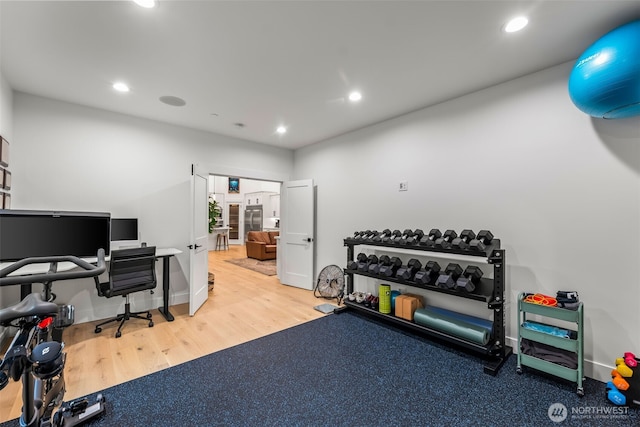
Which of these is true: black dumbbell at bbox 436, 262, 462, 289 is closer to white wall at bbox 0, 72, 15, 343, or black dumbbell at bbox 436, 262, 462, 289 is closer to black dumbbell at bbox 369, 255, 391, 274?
black dumbbell at bbox 369, 255, 391, 274

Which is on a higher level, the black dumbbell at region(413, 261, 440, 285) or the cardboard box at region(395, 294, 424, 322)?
the black dumbbell at region(413, 261, 440, 285)

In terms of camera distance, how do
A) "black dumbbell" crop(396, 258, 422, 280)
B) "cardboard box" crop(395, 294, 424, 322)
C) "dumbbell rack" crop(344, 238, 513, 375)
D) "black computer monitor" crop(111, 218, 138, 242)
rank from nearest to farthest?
"dumbbell rack" crop(344, 238, 513, 375) < "black dumbbell" crop(396, 258, 422, 280) < "cardboard box" crop(395, 294, 424, 322) < "black computer monitor" crop(111, 218, 138, 242)

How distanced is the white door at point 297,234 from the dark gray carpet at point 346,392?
88.5 inches

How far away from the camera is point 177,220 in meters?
4.21

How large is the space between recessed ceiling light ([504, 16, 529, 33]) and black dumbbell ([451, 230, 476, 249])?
5.71 feet

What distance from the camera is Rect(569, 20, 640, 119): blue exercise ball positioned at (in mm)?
1791

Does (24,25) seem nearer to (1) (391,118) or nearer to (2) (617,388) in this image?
(1) (391,118)

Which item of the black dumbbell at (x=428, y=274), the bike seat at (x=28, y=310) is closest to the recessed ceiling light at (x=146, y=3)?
the bike seat at (x=28, y=310)

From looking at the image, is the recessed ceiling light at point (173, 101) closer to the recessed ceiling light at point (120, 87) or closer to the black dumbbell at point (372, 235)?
the recessed ceiling light at point (120, 87)

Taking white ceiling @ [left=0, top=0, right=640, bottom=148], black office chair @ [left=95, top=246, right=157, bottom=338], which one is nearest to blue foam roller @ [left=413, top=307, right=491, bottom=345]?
white ceiling @ [left=0, top=0, right=640, bottom=148]

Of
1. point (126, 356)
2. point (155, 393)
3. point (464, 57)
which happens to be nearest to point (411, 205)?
point (464, 57)

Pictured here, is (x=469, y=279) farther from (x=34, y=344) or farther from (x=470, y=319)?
(x=34, y=344)

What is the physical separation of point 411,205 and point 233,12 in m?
2.84

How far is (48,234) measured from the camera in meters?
2.53
